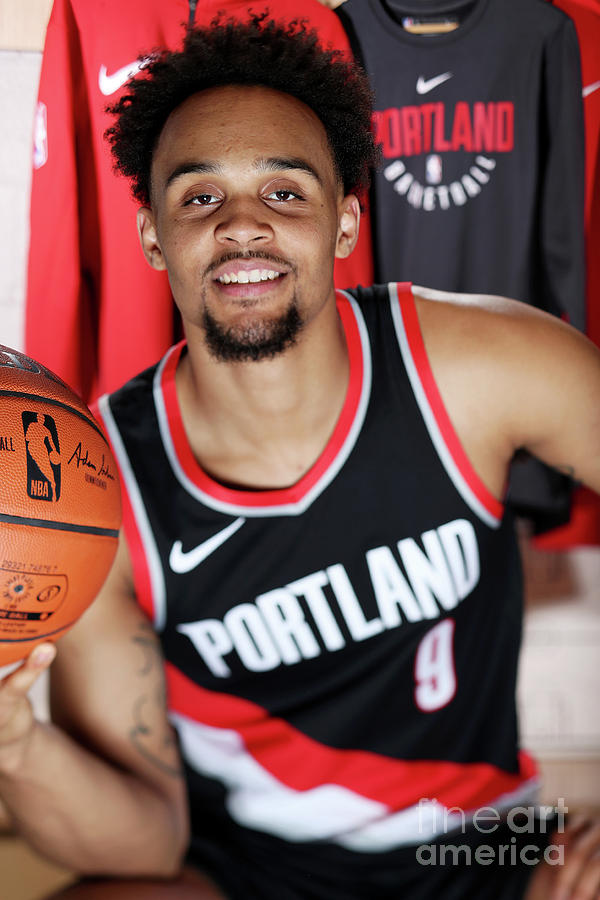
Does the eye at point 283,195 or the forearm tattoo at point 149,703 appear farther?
the forearm tattoo at point 149,703

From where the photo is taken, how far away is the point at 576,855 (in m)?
0.90

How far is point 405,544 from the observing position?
3.00 feet

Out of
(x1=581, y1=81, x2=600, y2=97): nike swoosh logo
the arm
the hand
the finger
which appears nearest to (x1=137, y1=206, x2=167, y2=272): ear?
the arm

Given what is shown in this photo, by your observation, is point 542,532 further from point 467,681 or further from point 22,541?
point 22,541

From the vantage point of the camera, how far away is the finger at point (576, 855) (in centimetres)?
88

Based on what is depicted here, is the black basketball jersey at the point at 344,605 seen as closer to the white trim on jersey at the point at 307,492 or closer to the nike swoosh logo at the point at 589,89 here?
the white trim on jersey at the point at 307,492

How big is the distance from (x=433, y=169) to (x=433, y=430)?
33 cm

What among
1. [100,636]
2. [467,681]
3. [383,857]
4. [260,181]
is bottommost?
[383,857]

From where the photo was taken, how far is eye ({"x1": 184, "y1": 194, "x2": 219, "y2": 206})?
2.64 ft

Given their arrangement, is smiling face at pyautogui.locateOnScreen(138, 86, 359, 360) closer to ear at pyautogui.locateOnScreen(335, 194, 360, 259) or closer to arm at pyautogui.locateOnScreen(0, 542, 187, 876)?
ear at pyautogui.locateOnScreen(335, 194, 360, 259)

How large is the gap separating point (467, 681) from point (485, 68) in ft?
2.54

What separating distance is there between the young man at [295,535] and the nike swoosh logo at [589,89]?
0.92ft

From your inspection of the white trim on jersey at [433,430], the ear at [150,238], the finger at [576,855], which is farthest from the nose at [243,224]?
the finger at [576,855]

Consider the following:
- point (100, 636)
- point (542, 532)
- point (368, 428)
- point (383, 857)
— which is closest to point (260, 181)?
point (368, 428)
